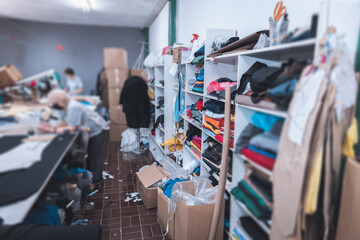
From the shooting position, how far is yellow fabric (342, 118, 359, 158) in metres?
1.08

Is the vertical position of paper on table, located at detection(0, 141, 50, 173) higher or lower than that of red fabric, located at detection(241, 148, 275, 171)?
higher

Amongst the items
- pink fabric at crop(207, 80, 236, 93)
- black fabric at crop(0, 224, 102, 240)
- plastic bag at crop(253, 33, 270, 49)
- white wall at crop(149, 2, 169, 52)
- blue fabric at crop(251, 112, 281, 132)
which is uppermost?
white wall at crop(149, 2, 169, 52)

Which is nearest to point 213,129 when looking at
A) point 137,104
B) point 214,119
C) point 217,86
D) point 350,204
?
point 214,119

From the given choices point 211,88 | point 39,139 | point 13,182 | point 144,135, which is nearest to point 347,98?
point 211,88

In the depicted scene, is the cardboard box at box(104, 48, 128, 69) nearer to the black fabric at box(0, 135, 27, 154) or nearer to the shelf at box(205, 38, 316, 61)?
the black fabric at box(0, 135, 27, 154)

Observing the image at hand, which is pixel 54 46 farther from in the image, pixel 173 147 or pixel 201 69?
pixel 173 147

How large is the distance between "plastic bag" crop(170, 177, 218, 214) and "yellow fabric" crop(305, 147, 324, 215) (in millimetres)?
1027

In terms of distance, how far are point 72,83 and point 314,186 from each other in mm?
1251

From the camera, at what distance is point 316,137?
3.48ft

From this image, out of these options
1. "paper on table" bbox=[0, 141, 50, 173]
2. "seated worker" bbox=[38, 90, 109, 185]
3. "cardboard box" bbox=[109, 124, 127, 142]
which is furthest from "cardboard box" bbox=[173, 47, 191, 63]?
"cardboard box" bbox=[109, 124, 127, 142]

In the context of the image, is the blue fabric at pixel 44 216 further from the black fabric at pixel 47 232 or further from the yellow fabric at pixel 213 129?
the yellow fabric at pixel 213 129

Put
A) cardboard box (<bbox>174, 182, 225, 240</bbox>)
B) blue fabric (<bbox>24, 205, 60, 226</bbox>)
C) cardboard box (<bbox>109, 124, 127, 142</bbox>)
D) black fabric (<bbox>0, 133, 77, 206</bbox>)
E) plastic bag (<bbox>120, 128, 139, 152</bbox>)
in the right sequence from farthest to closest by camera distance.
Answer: cardboard box (<bbox>109, 124, 127, 142</bbox>) → plastic bag (<bbox>120, 128, 139, 152</bbox>) → cardboard box (<bbox>174, 182, 225, 240</bbox>) → blue fabric (<bbox>24, 205, 60, 226</bbox>) → black fabric (<bbox>0, 133, 77, 206</bbox>)

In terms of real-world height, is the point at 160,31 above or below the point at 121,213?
above

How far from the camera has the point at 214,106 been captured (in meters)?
2.19
